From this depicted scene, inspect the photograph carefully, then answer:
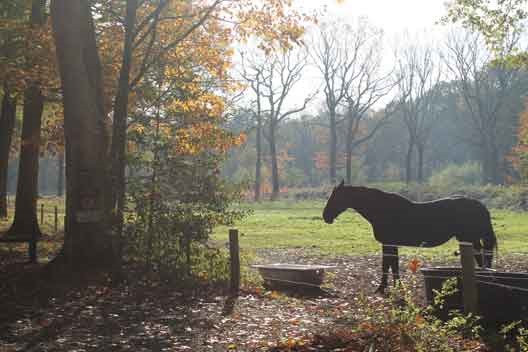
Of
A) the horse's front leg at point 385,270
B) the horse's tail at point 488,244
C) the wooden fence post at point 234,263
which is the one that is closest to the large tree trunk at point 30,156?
the wooden fence post at point 234,263

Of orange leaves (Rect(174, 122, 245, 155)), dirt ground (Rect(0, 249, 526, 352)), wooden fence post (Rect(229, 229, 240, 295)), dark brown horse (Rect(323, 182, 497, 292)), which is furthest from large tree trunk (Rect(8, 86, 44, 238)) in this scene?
dark brown horse (Rect(323, 182, 497, 292))

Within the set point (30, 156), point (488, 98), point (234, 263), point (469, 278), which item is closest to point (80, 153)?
point (234, 263)

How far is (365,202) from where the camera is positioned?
39.1 ft

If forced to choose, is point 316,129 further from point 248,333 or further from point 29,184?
point 248,333

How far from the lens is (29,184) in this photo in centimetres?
1964

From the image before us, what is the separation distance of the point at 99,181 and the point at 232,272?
10.6 ft

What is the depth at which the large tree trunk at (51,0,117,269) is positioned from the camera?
38.4 feet

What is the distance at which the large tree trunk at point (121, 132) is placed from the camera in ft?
38.1

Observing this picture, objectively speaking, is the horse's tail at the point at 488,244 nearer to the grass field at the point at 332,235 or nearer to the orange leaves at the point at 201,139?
the orange leaves at the point at 201,139

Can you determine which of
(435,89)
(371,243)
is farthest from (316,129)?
(371,243)

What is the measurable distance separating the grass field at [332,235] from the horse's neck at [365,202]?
622cm

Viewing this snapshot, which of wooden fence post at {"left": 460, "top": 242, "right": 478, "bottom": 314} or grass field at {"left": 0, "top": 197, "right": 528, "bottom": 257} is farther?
grass field at {"left": 0, "top": 197, "right": 528, "bottom": 257}

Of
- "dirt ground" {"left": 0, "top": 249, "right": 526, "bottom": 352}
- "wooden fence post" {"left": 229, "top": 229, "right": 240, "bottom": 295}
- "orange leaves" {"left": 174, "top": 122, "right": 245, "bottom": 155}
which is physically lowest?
"dirt ground" {"left": 0, "top": 249, "right": 526, "bottom": 352}

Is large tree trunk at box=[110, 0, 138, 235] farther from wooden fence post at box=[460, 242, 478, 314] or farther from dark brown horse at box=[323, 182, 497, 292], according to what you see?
wooden fence post at box=[460, 242, 478, 314]
